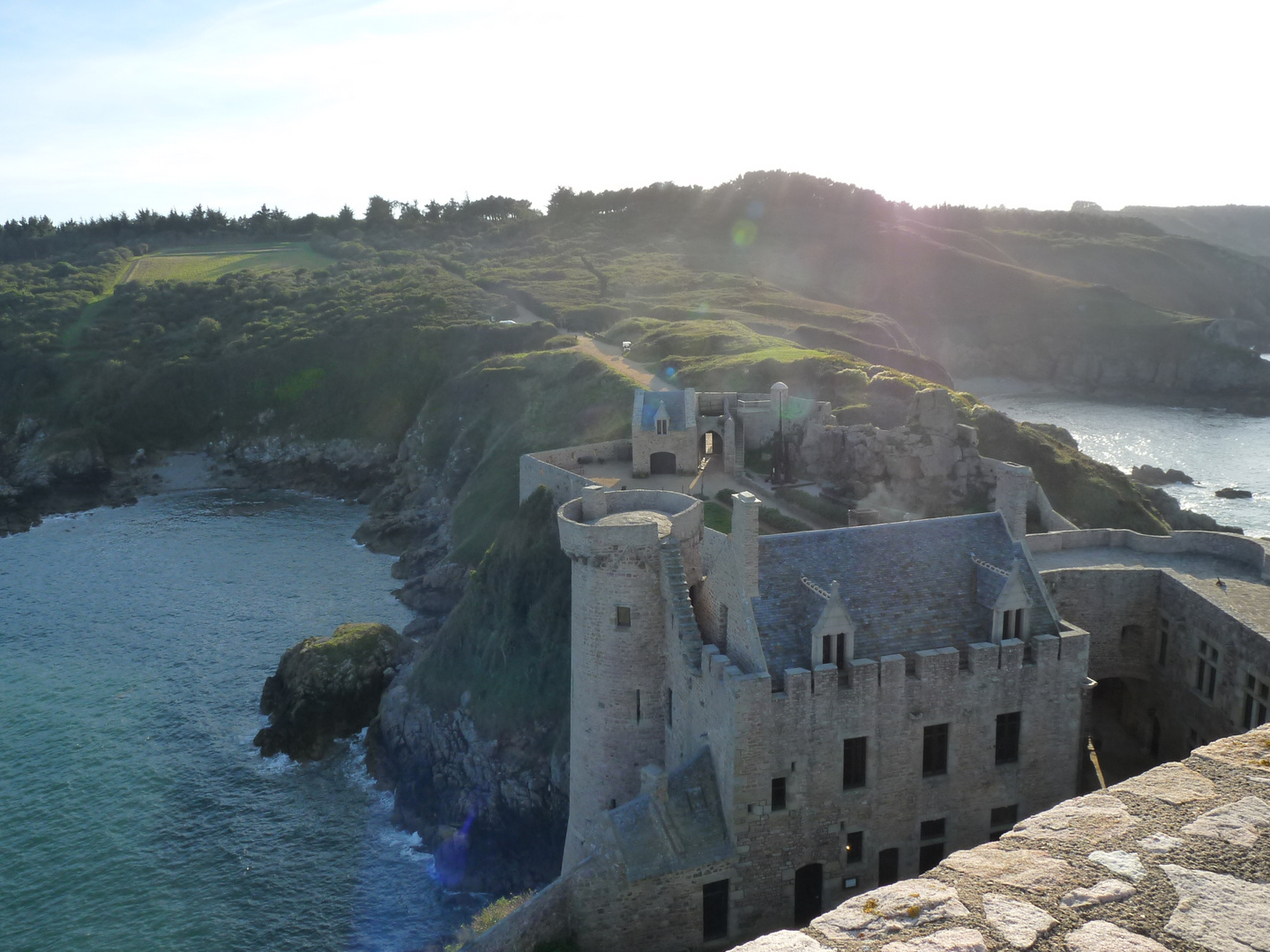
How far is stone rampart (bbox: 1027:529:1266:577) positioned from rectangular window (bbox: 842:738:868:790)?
13.5 meters

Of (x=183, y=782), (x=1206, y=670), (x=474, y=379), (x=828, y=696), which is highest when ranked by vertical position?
(x=474, y=379)

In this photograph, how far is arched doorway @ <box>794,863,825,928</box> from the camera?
28859 mm

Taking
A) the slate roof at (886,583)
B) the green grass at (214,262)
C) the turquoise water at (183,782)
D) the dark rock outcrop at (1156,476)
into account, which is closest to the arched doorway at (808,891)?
the slate roof at (886,583)

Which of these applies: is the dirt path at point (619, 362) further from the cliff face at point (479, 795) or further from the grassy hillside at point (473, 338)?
the cliff face at point (479, 795)

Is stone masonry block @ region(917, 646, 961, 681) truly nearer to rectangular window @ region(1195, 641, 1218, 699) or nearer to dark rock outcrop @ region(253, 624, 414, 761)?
rectangular window @ region(1195, 641, 1218, 699)

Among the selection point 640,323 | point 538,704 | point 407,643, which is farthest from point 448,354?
point 538,704

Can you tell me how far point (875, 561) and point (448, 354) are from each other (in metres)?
101

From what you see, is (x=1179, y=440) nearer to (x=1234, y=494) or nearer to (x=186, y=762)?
(x=1234, y=494)

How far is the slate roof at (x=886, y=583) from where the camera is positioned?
28.8 m

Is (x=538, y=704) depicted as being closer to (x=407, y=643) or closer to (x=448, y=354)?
(x=407, y=643)

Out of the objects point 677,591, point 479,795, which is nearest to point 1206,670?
point 677,591

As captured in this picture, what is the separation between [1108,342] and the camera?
178m

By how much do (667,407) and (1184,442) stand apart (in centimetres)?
10053

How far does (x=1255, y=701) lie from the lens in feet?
95.8
